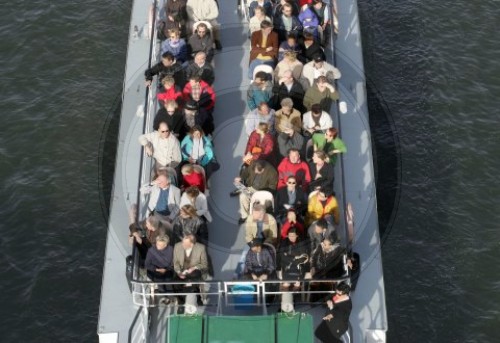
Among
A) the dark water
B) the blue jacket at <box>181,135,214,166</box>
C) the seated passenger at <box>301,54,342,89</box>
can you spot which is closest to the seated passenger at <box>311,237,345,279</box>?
the blue jacket at <box>181,135,214,166</box>

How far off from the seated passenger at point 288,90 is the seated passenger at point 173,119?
94.1 inches

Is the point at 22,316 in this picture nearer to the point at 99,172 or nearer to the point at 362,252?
the point at 99,172

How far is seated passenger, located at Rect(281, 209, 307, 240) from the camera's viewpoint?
632 inches

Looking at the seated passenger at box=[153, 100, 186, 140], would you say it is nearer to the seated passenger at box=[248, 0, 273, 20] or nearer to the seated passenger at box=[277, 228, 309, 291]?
the seated passenger at box=[277, 228, 309, 291]

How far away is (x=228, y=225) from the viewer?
17.8 metres

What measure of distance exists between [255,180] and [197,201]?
135 cm

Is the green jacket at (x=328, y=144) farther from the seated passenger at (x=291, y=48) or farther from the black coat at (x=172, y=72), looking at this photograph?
the black coat at (x=172, y=72)

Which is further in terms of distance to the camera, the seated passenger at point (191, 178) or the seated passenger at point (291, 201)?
the seated passenger at point (191, 178)

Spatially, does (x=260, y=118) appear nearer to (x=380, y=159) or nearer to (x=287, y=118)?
(x=287, y=118)

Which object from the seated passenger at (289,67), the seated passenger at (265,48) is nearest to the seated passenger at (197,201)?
the seated passenger at (289,67)

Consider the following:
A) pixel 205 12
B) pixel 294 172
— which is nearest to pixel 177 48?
pixel 205 12

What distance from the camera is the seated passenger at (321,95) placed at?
Result: 18672 mm

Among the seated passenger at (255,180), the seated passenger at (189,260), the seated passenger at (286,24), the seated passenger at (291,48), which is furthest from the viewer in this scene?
the seated passenger at (286,24)

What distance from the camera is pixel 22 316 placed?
65.6 feet
